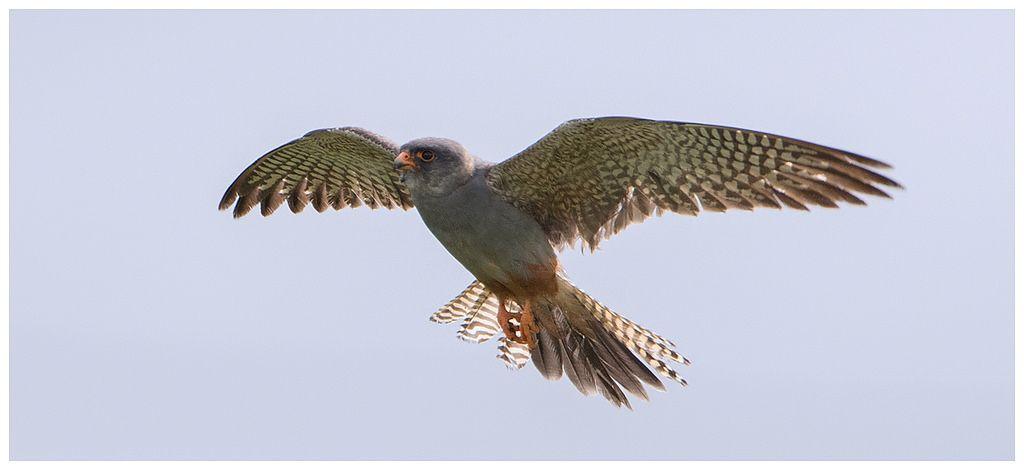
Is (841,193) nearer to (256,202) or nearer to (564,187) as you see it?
(564,187)

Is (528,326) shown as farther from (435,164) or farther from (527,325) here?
(435,164)

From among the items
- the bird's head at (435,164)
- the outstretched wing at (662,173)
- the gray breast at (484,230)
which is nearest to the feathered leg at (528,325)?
the gray breast at (484,230)

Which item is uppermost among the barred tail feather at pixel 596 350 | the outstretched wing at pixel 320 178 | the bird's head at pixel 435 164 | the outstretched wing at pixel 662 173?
the outstretched wing at pixel 320 178

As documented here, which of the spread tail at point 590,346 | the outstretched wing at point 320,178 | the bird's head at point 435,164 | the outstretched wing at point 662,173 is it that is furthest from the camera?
the outstretched wing at point 320,178

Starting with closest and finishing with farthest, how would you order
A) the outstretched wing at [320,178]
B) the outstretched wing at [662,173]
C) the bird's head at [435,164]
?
the outstretched wing at [662,173]
the bird's head at [435,164]
the outstretched wing at [320,178]

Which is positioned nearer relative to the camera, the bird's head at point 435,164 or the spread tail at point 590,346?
the bird's head at point 435,164

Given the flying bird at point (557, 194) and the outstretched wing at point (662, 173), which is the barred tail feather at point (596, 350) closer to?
the flying bird at point (557, 194)

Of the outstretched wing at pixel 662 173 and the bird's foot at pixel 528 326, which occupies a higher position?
the outstretched wing at pixel 662 173
